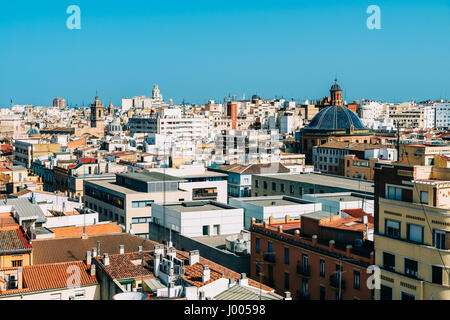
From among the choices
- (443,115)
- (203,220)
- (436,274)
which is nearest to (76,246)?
(203,220)

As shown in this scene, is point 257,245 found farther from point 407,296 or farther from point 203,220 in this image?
point 407,296

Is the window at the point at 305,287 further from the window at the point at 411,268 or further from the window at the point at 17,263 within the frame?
the window at the point at 17,263

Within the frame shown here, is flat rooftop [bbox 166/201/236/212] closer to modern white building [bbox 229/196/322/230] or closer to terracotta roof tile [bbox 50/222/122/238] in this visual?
modern white building [bbox 229/196/322/230]

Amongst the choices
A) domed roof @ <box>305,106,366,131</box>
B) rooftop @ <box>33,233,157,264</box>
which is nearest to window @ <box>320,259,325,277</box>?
rooftop @ <box>33,233,157,264</box>

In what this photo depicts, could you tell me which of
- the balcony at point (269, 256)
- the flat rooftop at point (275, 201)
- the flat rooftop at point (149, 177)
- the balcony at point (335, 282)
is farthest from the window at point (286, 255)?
the flat rooftop at point (149, 177)

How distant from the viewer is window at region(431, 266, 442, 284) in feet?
28.1

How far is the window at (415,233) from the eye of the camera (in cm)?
892

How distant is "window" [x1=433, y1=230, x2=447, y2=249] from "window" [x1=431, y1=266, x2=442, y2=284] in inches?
12.3

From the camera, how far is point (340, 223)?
12336 mm
